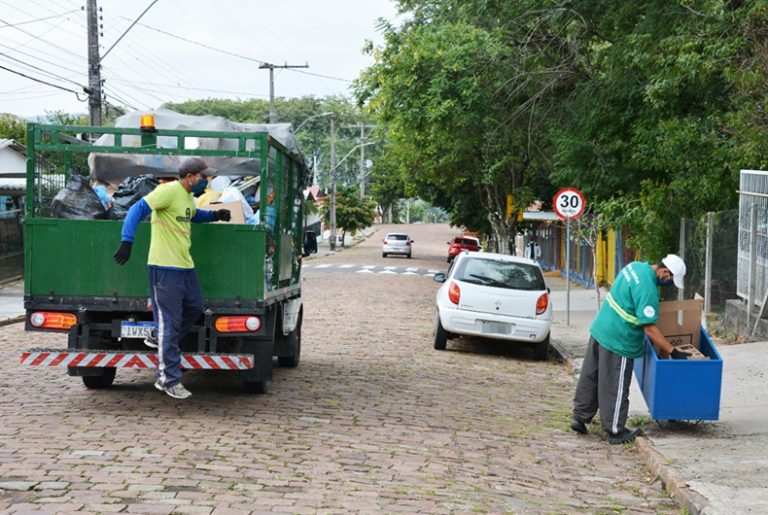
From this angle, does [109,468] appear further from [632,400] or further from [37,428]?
[632,400]

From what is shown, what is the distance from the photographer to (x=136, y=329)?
892 centimetres

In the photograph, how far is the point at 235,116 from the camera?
96.3 meters

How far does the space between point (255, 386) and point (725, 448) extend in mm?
4300

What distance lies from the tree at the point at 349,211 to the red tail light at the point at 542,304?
59.8 m

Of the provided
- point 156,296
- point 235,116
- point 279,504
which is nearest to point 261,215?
point 156,296

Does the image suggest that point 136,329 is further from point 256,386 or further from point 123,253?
point 256,386

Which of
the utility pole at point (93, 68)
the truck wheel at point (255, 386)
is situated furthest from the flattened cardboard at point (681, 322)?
the utility pole at point (93, 68)

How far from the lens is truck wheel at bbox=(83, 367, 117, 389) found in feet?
33.2

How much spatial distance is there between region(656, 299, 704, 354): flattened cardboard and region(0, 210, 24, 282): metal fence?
2146 centimetres

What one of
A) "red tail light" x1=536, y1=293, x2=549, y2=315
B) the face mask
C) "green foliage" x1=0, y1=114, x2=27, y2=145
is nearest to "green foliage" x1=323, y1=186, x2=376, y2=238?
"green foliage" x1=0, y1=114, x2=27, y2=145

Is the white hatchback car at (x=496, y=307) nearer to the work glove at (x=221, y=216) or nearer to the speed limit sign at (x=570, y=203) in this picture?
the speed limit sign at (x=570, y=203)

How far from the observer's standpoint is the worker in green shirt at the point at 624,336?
338 inches

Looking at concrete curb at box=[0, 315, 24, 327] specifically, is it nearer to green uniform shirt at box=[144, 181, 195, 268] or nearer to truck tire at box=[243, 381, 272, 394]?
truck tire at box=[243, 381, 272, 394]

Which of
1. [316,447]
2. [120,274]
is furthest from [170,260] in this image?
[316,447]
